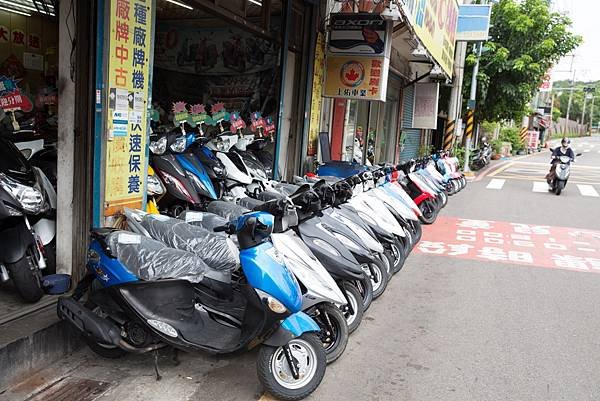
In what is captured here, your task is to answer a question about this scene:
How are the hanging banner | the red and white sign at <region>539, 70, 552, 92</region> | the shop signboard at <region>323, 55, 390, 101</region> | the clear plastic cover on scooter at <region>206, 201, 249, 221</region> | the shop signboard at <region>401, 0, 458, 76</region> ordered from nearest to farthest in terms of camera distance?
the hanging banner → the clear plastic cover on scooter at <region>206, 201, 249, 221</region> → the shop signboard at <region>401, 0, 458, 76</region> → the shop signboard at <region>323, 55, 390, 101</region> → the red and white sign at <region>539, 70, 552, 92</region>

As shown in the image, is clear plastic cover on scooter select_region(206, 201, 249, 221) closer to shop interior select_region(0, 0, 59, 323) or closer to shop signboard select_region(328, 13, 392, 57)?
shop interior select_region(0, 0, 59, 323)

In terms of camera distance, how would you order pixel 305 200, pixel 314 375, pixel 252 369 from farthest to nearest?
pixel 305 200 < pixel 252 369 < pixel 314 375

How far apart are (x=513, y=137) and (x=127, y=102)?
115ft

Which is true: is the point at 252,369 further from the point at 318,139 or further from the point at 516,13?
the point at 516,13

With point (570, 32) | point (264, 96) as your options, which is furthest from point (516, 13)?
point (264, 96)

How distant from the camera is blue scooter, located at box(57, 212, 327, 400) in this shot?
121 inches

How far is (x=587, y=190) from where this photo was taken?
A: 15289 mm

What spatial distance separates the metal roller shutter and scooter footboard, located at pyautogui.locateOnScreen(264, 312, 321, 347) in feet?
47.9

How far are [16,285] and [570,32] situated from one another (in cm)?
1869

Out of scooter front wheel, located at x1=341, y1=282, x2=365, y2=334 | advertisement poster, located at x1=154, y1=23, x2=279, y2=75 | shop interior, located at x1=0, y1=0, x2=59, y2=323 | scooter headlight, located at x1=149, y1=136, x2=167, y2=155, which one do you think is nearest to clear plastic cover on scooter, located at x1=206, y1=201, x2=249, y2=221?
scooter headlight, located at x1=149, y1=136, x2=167, y2=155

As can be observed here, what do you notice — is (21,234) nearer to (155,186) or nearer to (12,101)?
(12,101)

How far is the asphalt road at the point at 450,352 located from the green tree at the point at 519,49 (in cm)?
1312

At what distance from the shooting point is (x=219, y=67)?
10711 millimetres

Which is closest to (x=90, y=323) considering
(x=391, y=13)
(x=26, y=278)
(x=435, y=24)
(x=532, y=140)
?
(x=26, y=278)
